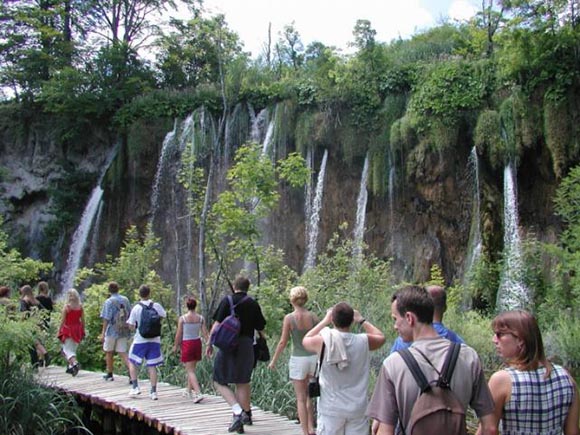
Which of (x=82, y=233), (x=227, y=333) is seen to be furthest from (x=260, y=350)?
(x=82, y=233)

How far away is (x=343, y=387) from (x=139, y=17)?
2556cm

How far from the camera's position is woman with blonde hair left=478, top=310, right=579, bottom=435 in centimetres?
304

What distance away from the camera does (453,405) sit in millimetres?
2857

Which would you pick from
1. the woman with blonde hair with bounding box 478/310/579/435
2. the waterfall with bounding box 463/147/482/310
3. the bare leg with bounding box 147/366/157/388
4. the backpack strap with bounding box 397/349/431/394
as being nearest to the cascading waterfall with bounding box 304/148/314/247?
the waterfall with bounding box 463/147/482/310

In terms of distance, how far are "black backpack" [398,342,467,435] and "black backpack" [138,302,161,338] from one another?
5.44 metres

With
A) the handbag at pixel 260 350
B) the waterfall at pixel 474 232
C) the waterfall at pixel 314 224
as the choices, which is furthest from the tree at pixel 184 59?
the handbag at pixel 260 350

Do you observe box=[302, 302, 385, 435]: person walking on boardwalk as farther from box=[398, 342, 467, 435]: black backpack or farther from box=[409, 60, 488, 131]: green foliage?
box=[409, 60, 488, 131]: green foliage

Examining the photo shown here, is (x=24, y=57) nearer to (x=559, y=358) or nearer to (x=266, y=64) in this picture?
(x=266, y=64)

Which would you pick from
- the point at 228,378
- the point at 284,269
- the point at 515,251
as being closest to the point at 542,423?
the point at 228,378

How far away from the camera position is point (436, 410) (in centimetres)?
283

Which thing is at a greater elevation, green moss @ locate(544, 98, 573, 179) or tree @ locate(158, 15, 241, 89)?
tree @ locate(158, 15, 241, 89)

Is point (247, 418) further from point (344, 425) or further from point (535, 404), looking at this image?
point (535, 404)

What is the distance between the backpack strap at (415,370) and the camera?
9.38 feet

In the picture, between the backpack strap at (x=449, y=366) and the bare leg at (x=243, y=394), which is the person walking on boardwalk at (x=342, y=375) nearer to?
the backpack strap at (x=449, y=366)
